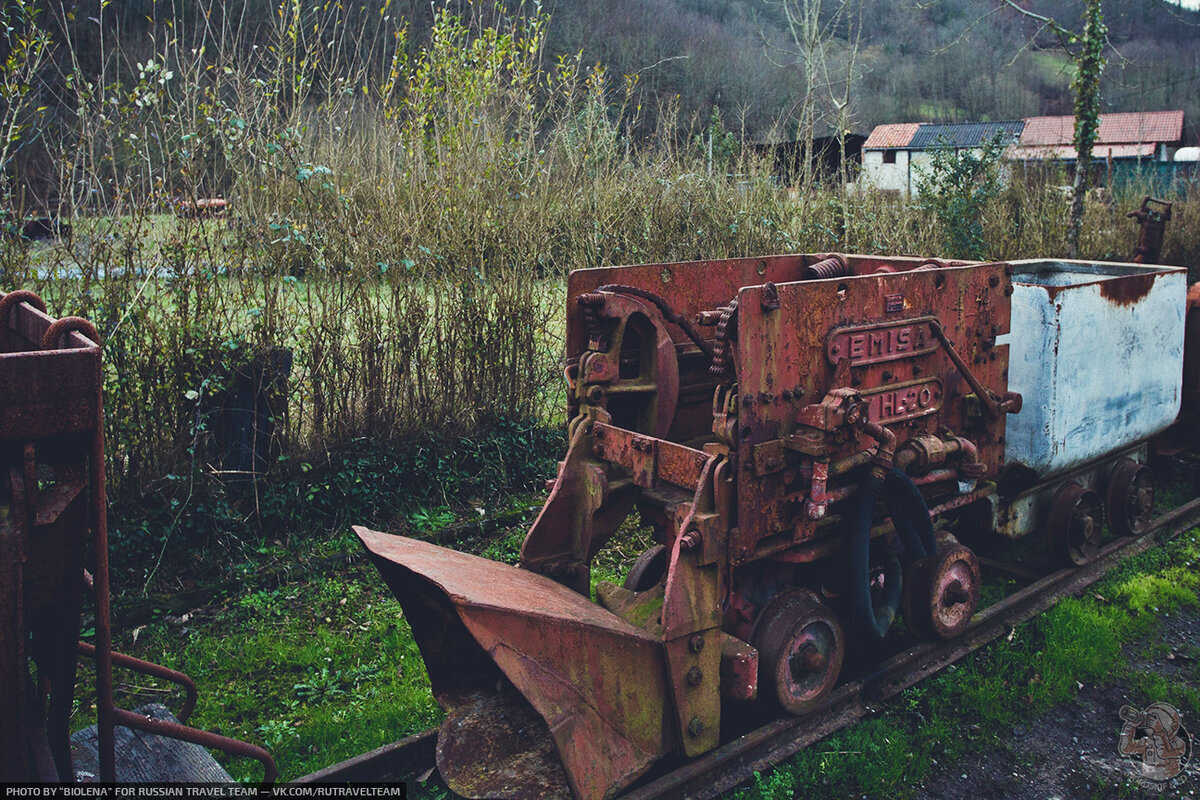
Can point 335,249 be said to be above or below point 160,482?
above

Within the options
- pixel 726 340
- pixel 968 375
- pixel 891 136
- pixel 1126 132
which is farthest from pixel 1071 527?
pixel 1126 132

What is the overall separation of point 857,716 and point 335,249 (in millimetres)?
4672

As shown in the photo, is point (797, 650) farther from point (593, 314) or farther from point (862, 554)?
point (593, 314)

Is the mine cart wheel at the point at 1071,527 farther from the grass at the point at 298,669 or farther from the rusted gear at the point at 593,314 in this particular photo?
the grass at the point at 298,669

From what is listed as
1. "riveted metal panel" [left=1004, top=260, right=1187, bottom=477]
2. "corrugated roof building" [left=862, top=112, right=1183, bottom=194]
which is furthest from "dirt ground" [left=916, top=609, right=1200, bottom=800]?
"corrugated roof building" [left=862, top=112, right=1183, bottom=194]

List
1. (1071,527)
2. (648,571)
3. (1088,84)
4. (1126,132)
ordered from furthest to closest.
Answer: (1126,132), (1088,84), (1071,527), (648,571)

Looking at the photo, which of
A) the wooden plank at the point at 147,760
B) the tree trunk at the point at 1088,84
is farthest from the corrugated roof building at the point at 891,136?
the wooden plank at the point at 147,760

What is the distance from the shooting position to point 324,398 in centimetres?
633

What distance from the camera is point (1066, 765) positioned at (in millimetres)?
4078

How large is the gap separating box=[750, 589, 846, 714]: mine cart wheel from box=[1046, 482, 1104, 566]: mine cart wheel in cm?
246

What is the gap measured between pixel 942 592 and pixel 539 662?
98.4 inches

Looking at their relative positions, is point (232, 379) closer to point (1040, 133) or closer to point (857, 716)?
point (857, 716)

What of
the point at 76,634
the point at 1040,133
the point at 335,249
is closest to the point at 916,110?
the point at 1040,133

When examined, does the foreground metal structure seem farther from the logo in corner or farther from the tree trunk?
the tree trunk
